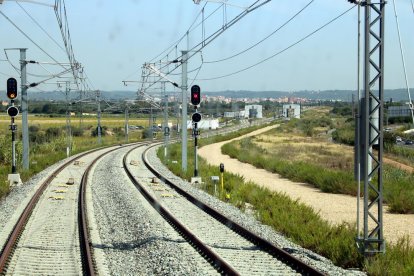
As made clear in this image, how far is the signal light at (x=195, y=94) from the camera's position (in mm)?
28250

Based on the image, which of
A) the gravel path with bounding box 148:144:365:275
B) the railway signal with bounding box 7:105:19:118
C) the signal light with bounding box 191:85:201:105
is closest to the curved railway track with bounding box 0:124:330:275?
the gravel path with bounding box 148:144:365:275

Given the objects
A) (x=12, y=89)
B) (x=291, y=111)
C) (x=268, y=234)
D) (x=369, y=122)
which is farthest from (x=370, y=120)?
(x=291, y=111)

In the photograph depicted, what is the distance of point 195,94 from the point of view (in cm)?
2841

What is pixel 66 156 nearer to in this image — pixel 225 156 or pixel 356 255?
pixel 225 156

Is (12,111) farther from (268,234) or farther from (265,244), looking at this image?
(265,244)

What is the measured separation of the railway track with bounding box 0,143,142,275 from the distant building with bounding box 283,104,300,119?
5136 inches

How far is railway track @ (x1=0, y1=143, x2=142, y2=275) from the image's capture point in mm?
11446

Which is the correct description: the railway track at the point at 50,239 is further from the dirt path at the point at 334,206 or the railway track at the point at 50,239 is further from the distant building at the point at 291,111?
the distant building at the point at 291,111

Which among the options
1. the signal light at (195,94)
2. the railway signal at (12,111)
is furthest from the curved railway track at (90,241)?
the signal light at (195,94)

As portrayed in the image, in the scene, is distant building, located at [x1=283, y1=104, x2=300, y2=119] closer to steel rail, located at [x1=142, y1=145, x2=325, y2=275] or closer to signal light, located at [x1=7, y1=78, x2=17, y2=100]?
signal light, located at [x1=7, y1=78, x2=17, y2=100]

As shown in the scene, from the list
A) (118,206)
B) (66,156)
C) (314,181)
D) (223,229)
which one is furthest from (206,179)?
(66,156)

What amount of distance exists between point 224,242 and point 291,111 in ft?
478

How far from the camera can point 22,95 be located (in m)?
32.4

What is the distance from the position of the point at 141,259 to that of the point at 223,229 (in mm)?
4022
